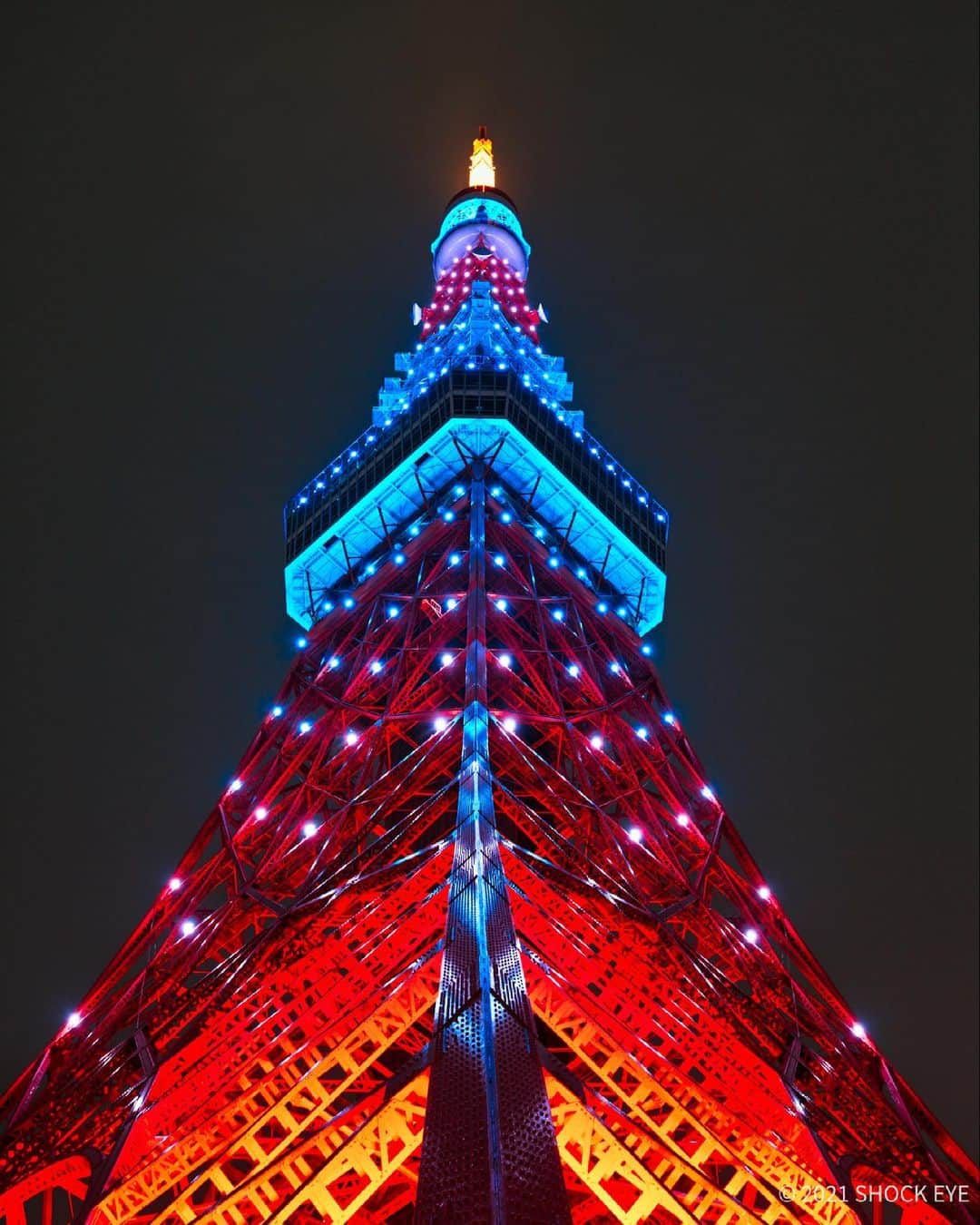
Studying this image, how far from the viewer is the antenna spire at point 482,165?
155 ft

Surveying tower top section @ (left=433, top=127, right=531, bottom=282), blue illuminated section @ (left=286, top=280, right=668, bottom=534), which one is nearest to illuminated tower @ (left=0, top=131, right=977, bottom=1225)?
blue illuminated section @ (left=286, top=280, right=668, bottom=534)

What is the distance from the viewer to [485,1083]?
25.8 ft

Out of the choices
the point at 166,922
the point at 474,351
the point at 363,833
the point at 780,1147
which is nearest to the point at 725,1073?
the point at 780,1147

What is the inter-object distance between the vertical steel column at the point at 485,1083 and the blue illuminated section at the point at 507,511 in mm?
17831

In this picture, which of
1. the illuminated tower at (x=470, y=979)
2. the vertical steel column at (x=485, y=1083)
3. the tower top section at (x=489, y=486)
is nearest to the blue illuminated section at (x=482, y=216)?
the tower top section at (x=489, y=486)

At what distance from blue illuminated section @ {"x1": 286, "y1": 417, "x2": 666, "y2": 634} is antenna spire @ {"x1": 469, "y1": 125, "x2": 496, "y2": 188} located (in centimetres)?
2100

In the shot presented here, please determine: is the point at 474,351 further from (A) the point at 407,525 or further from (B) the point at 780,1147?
(B) the point at 780,1147

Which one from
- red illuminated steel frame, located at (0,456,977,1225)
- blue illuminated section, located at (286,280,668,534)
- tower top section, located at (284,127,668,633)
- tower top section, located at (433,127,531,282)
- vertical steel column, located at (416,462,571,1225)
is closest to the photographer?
vertical steel column, located at (416,462,571,1225)

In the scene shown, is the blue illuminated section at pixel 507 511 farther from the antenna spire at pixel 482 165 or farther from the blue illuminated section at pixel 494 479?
the antenna spire at pixel 482 165

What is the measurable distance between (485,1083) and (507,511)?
20989 millimetres

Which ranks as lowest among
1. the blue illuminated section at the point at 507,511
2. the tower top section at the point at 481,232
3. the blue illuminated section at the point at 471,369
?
the blue illuminated section at the point at 507,511

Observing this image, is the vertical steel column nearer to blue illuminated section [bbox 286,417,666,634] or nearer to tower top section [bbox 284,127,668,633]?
tower top section [bbox 284,127,668,633]

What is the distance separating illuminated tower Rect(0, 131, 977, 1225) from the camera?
910 cm

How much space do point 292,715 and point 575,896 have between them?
34.3 feet
